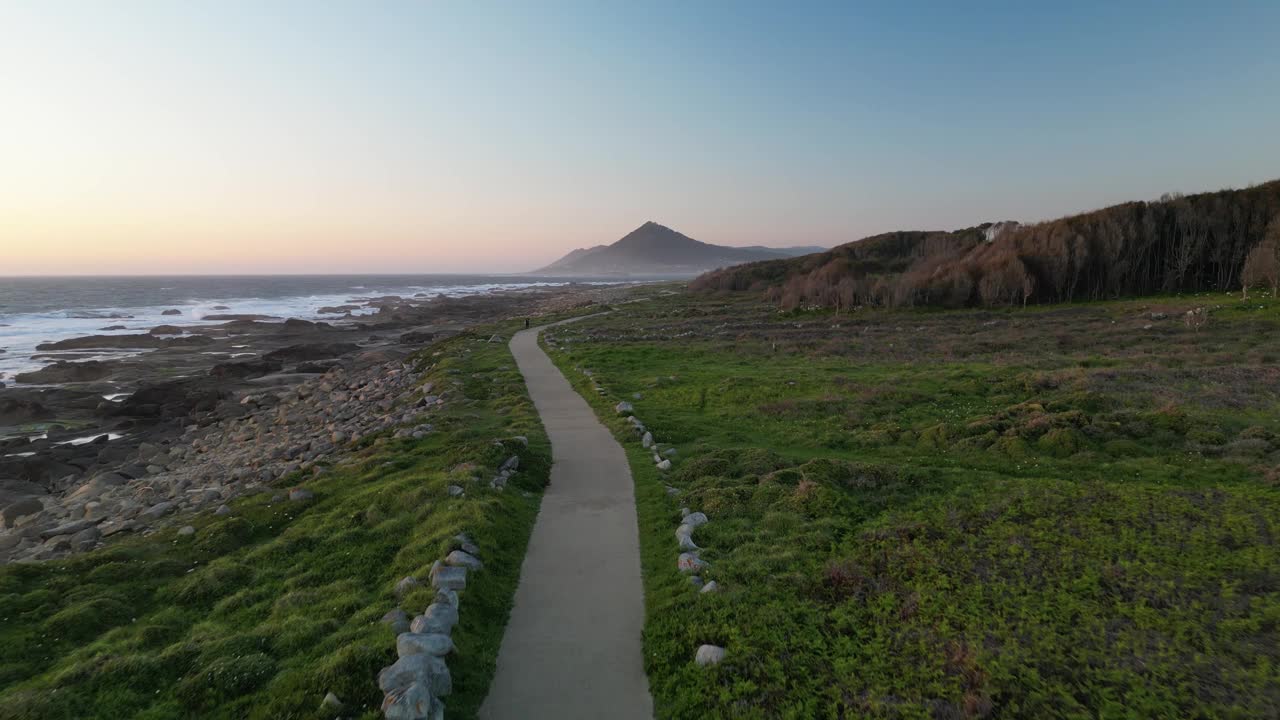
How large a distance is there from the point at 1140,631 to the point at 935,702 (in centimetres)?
355

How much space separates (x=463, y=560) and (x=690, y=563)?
13.2ft

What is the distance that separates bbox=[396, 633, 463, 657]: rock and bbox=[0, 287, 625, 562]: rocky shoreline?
9.27m

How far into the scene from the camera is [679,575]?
10.0 m

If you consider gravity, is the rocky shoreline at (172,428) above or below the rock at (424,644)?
below

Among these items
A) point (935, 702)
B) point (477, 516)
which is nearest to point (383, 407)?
point (477, 516)

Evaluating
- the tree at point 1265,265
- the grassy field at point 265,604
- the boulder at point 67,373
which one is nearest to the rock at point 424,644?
the grassy field at point 265,604

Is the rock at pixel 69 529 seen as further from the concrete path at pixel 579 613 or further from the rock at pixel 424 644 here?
the rock at pixel 424 644

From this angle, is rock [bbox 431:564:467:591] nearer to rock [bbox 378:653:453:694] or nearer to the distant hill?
rock [bbox 378:653:453:694]

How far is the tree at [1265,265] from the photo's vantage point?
49000mm

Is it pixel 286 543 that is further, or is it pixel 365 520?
pixel 365 520

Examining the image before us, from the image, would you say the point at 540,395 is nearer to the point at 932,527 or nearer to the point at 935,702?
the point at 932,527

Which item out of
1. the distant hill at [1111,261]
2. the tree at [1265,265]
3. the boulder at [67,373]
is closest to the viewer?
the boulder at [67,373]

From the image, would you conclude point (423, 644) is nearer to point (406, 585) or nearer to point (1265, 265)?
point (406, 585)

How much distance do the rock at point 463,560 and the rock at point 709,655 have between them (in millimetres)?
4288
